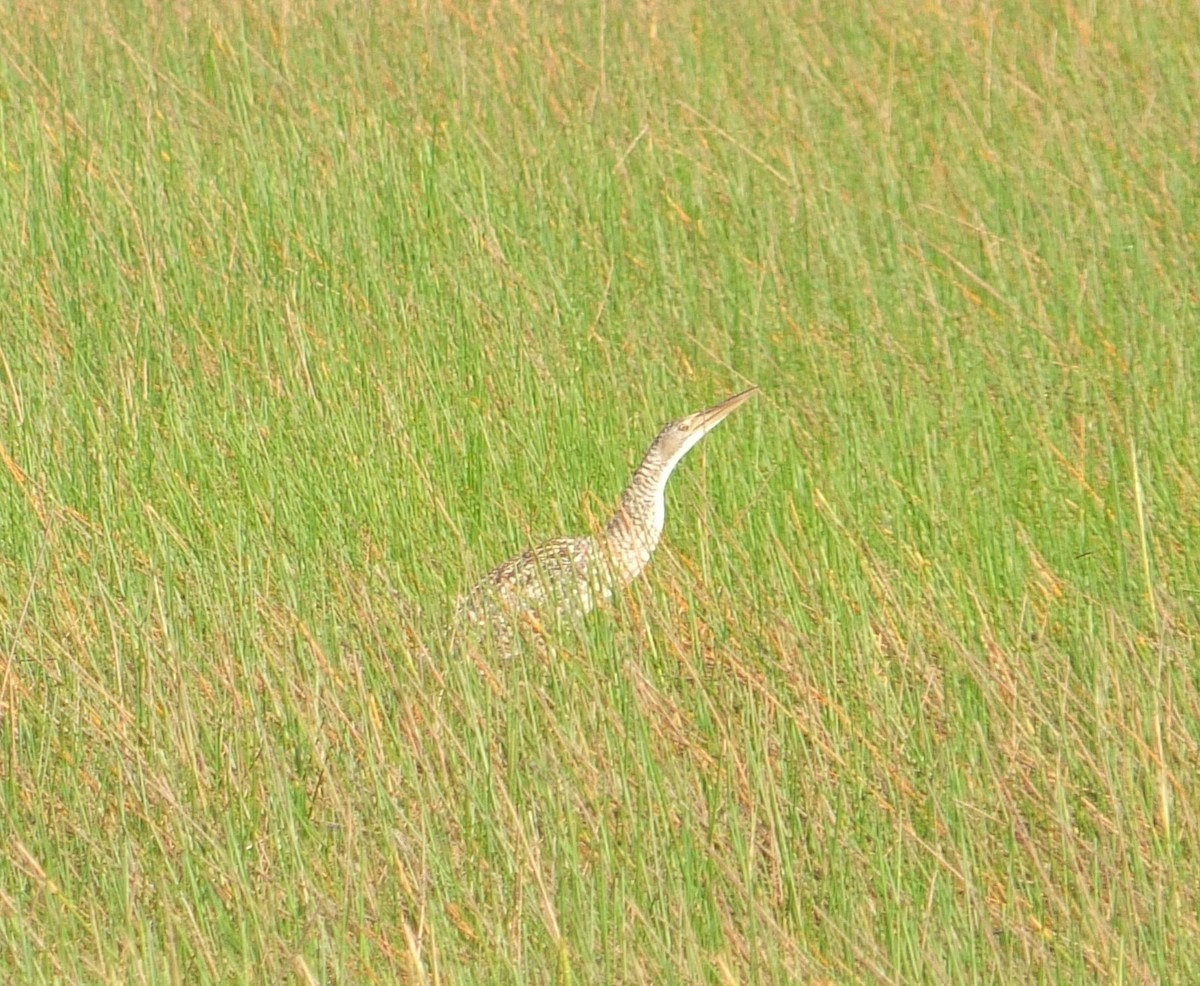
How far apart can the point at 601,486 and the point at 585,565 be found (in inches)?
26.0

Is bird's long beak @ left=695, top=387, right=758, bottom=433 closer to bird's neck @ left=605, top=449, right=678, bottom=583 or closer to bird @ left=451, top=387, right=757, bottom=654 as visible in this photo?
bird @ left=451, top=387, right=757, bottom=654

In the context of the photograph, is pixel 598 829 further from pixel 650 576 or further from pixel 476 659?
pixel 650 576

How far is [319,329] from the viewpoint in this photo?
536 cm

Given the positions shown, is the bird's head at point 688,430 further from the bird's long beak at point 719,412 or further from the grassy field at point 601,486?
the grassy field at point 601,486

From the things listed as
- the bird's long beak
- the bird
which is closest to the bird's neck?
the bird

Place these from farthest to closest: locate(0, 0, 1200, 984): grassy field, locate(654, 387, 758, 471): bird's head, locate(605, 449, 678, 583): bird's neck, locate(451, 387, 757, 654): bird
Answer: locate(654, 387, 758, 471): bird's head, locate(605, 449, 678, 583): bird's neck, locate(451, 387, 757, 654): bird, locate(0, 0, 1200, 984): grassy field

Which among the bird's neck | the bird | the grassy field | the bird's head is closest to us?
the grassy field

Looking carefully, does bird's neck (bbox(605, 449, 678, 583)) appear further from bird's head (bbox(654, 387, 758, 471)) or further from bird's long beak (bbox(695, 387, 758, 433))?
bird's long beak (bbox(695, 387, 758, 433))

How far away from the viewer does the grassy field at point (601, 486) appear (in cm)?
295

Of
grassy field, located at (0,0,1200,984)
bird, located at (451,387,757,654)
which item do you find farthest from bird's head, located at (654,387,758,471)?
grassy field, located at (0,0,1200,984)

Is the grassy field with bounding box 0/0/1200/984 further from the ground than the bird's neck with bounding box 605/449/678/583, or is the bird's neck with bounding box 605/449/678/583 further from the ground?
the grassy field with bounding box 0/0/1200/984

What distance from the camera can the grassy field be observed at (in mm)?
2951

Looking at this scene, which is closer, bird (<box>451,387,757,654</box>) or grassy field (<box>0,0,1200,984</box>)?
grassy field (<box>0,0,1200,984</box>)

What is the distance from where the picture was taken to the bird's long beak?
4730 millimetres
